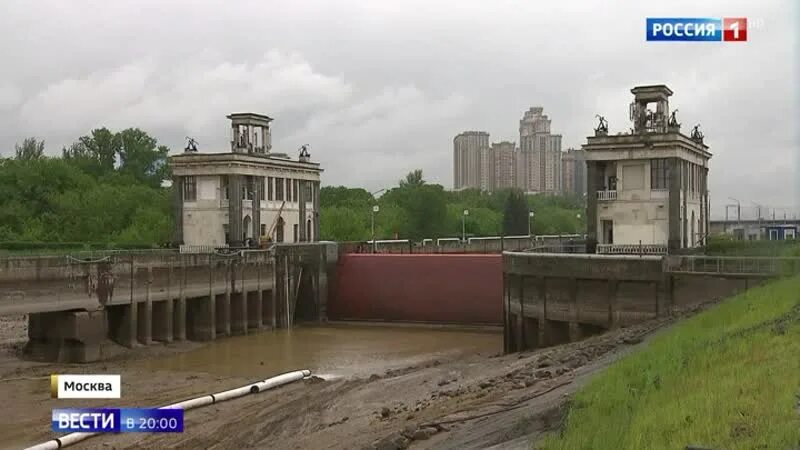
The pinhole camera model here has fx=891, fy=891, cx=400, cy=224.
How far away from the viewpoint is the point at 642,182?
150 ft

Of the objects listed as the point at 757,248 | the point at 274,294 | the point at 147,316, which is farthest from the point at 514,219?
the point at 757,248

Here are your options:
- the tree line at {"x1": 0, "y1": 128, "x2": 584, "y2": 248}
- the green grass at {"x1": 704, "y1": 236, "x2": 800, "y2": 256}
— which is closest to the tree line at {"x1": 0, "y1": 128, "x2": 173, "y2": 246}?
the tree line at {"x1": 0, "y1": 128, "x2": 584, "y2": 248}

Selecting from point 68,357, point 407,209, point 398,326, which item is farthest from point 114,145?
point 68,357

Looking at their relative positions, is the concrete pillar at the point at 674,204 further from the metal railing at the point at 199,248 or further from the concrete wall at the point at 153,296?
the metal railing at the point at 199,248

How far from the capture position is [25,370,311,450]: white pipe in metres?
22.0

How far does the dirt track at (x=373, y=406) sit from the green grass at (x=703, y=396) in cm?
100

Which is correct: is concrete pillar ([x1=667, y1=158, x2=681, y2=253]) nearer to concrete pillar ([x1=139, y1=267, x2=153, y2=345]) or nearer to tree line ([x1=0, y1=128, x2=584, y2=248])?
concrete pillar ([x1=139, y1=267, x2=153, y2=345])

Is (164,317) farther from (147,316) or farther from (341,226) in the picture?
(341,226)

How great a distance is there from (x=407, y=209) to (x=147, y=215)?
3405cm

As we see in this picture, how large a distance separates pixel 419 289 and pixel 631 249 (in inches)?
534

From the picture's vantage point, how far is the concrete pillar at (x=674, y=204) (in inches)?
1761

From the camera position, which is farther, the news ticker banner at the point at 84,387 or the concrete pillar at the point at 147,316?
the concrete pillar at the point at 147,316

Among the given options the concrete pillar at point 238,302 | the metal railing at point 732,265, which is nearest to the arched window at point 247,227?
the concrete pillar at point 238,302

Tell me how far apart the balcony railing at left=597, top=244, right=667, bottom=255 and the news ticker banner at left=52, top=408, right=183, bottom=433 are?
26557mm
